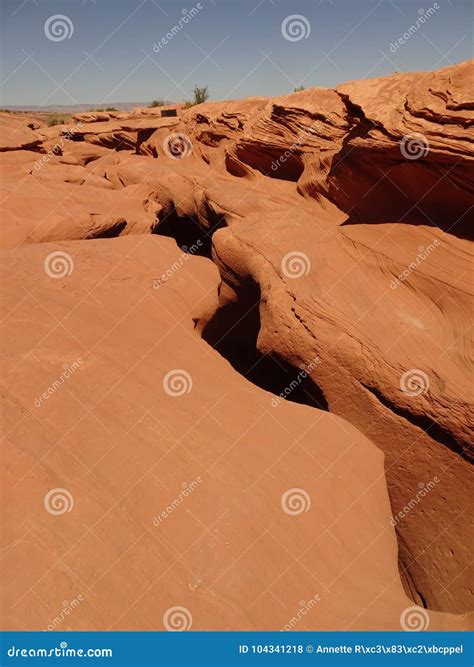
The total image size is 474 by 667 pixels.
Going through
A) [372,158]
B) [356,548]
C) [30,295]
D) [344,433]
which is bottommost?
[30,295]

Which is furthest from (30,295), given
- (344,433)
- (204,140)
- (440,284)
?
→ (204,140)

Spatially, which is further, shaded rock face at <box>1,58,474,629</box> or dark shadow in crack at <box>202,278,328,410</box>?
dark shadow in crack at <box>202,278,328,410</box>

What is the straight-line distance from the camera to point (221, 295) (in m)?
5.16

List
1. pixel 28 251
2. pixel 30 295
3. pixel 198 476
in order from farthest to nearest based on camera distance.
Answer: pixel 28 251 → pixel 30 295 → pixel 198 476

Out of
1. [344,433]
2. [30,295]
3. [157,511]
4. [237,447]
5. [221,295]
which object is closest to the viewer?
[157,511]

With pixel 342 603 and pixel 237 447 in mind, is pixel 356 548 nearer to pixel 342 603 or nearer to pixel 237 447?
pixel 342 603

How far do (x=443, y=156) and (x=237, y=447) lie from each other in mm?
3110

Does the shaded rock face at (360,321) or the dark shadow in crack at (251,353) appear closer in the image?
the shaded rock face at (360,321)

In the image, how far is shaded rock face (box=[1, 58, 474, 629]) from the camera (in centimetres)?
305

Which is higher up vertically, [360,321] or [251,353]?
[360,321]

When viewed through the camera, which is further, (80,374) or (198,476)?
(80,374)

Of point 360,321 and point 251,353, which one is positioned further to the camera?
point 251,353

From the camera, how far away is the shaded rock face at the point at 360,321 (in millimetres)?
3053

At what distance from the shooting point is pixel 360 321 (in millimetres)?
4086
